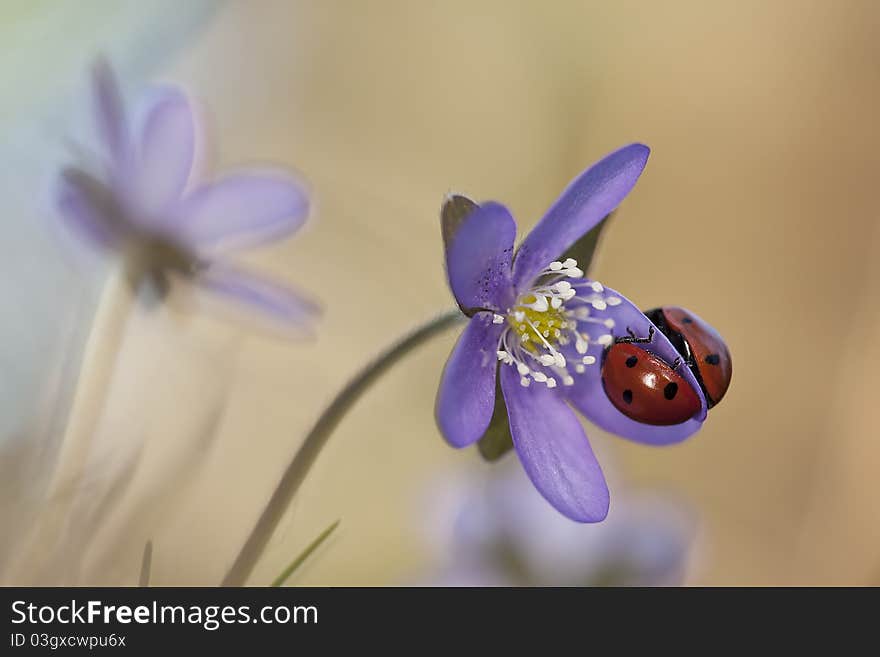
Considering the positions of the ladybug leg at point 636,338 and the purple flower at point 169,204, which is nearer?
the ladybug leg at point 636,338

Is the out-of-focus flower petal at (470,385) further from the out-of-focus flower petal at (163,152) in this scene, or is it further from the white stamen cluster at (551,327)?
the out-of-focus flower petal at (163,152)

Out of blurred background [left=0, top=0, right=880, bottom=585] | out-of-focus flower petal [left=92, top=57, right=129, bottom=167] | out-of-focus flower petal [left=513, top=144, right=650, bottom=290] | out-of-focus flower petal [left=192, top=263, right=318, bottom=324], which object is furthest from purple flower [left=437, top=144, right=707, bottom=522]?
blurred background [left=0, top=0, right=880, bottom=585]

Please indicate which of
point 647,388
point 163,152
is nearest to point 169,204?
point 163,152

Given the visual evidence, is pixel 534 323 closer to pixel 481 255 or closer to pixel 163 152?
pixel 481 255

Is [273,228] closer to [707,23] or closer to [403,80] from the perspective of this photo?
[403,80]

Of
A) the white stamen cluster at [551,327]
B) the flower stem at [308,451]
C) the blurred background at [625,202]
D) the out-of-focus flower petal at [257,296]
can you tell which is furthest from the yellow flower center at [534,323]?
the blurred background at [625,202]
